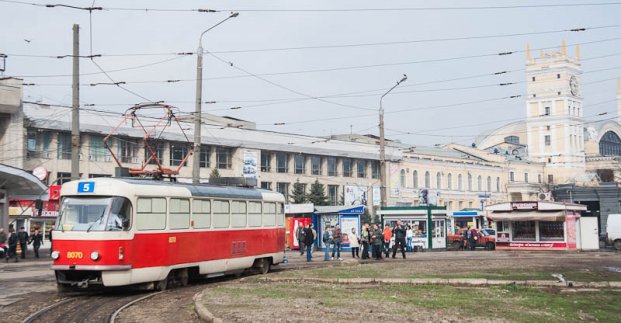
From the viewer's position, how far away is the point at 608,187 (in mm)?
71938

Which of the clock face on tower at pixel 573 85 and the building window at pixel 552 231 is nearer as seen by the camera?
the building window at pixel 552 231

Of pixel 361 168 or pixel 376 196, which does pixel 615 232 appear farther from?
pixel 361 168

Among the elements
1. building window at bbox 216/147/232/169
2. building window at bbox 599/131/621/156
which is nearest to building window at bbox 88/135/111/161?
building window at bbox 216/147/232/169

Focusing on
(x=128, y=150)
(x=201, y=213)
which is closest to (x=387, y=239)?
(x=201, y=213)

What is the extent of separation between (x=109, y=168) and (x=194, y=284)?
43.8 metres

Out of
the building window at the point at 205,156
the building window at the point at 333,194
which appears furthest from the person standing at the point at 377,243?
the building window at the point at 333,194

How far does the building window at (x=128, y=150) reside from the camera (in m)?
63.5

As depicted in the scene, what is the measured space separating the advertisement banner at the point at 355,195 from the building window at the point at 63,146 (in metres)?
32.8

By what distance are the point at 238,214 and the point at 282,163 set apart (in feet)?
180

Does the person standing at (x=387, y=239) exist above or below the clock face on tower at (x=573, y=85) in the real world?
below

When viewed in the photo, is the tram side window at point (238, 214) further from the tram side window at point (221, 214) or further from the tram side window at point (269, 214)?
the tram side window at point (269, 214)

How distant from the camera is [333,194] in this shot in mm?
83312

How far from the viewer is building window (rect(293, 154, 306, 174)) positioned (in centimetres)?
7950

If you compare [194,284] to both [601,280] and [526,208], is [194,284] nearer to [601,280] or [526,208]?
[601,280]
